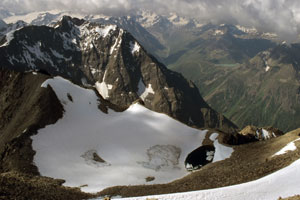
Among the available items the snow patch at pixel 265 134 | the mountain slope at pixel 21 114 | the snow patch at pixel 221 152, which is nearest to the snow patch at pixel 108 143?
the mountain slope at pixel 21 114

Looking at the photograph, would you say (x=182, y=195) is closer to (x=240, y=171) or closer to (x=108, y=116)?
(x=240, y=171)

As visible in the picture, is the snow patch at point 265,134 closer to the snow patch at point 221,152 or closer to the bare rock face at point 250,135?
the bare rock face at point 250,135

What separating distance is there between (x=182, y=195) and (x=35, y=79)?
75759 mm

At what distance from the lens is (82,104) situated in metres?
85.8

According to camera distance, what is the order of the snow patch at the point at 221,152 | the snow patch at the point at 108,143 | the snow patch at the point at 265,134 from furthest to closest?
1. the snow patch at the point at 265,134
2. the snow patch at the point at 221,152
3. the snow patch at the point at 108,143

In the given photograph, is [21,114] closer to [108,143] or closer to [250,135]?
[108,143]

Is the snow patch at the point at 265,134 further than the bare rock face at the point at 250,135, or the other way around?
the snow patch at the point at 265,134

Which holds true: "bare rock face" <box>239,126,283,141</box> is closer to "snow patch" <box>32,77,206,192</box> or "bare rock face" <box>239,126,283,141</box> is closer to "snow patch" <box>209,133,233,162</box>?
"snow patch" <box>32,77,206,192</box>

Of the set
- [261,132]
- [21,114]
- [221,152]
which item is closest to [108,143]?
[21,114]

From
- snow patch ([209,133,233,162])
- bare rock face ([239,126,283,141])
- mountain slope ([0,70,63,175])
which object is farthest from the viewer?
bare rock face ([239,126,283,141])

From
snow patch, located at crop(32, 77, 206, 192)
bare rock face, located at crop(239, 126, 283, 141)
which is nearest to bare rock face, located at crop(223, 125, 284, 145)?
bare rock face, located at crop(239, 126, 283, 141)

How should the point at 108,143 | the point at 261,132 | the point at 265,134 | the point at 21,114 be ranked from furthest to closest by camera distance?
1. the point at 261,132
2. the point at 265,134
3. the point at 21,114
4. the point at 108,143

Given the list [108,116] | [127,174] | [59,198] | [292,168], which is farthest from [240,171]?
[108,116]

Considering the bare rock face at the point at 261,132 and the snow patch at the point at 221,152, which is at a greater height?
the bare rock face at the point at 261,132
